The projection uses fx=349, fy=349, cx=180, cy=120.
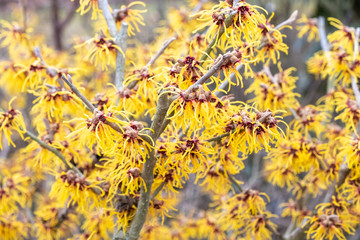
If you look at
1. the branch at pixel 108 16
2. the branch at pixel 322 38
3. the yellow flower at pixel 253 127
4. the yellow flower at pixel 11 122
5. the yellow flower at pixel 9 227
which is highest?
the branch at pixel 108 16

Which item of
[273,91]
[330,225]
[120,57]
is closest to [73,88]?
[120,57]

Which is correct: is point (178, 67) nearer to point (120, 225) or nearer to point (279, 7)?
point (120, 225)

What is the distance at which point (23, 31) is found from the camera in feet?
6.04

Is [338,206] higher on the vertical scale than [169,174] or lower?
lower

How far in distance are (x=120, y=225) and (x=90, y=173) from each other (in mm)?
309

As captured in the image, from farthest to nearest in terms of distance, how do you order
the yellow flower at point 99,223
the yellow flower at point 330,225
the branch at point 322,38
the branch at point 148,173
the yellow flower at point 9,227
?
the branch at point 322,38, the yellow flower at point 9,227, the yellow flower at point 99,223, the yellow flower at point 330,225, the branch at point 148,173

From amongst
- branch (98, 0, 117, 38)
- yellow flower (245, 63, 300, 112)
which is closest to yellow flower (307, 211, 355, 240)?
yellow flower (245, 63, 300, 112)

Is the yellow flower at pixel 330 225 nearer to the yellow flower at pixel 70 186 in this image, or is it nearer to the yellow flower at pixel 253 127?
the yellow flower at pixel 253 127

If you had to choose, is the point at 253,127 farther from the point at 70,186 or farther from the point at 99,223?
the point at 99,223

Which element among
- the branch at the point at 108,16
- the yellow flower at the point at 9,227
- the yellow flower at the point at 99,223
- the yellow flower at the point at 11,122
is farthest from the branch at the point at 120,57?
the yellow flower at the point at 9,227

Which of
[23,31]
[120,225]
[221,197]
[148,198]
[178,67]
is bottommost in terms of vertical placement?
[221,197]

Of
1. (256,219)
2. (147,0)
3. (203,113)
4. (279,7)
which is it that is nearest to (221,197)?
(256,219)

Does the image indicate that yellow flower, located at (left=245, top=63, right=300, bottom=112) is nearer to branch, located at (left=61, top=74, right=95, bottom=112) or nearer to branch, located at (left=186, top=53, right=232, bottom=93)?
branch, located at (left=186, top=53, right=232, bottom=93)

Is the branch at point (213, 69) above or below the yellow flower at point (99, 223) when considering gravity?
above
